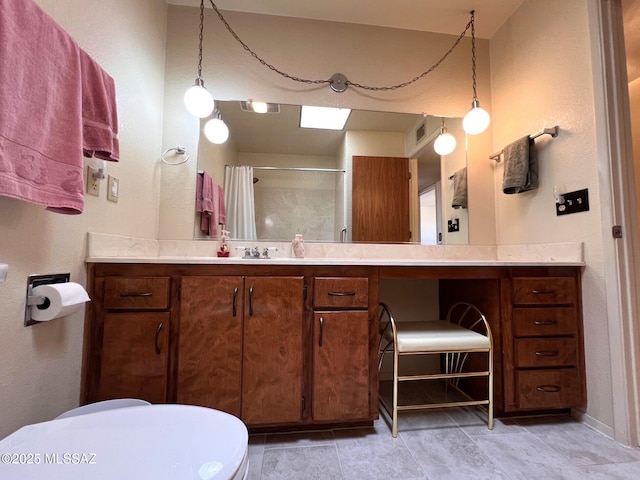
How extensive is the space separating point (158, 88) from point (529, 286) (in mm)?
2431

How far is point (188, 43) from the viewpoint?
73.9 inches

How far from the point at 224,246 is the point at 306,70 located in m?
1.35

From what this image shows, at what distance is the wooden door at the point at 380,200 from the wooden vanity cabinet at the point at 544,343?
77 cm

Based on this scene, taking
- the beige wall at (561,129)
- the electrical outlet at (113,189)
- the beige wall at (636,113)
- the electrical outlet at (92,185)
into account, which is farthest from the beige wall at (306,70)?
the beige wall at (636,113)

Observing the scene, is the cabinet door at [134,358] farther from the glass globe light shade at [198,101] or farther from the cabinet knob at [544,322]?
the cabinet knob at [544,322]

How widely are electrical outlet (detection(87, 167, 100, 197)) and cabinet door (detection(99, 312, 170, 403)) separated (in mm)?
525

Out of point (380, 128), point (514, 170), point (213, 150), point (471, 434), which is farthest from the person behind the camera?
point (380, 128)

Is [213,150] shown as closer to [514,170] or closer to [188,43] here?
[188,43]

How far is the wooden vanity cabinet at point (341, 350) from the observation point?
1.27 m

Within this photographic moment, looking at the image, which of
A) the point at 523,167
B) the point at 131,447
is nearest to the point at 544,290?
the point at 523,167

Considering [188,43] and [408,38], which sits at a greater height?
[408,38]

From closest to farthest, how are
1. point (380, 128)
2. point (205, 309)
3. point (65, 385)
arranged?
point (65, 385), point (205, 309), point (380, 128)

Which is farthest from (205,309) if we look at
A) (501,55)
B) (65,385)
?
(501,55)

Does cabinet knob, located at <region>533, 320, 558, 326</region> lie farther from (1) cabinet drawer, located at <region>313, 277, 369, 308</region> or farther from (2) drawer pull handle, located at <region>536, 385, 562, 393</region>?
(1) cabinet drawer, located at <region>313, 277, 369, 308</region>
